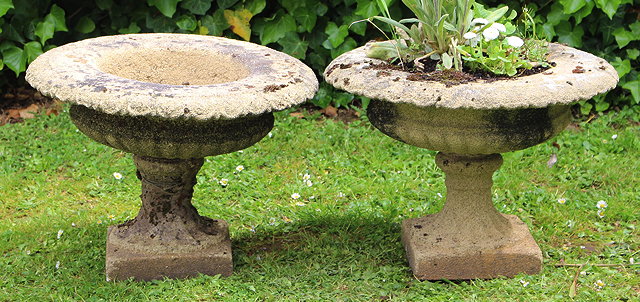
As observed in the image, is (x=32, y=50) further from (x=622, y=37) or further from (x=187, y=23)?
(x=622, y=37)

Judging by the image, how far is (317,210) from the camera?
4.66 metres

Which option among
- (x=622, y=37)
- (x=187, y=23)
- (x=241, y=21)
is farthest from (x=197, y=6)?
(x=622, y=37)

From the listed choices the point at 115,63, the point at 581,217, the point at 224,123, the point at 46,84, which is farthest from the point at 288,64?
the point at 581,217

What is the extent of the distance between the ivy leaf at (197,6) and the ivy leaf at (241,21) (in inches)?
5.2

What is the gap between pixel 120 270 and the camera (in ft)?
12.4

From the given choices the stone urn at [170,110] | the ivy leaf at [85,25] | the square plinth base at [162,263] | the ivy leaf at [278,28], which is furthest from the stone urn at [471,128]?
the ivy leaf at [85,25]

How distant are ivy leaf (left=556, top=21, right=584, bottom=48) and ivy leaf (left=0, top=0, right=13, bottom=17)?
353cm

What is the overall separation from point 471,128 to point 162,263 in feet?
4.85

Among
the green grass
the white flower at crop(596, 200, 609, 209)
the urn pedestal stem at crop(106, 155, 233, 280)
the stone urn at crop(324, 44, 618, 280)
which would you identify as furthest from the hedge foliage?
the urn pedestal stem at crop(106, 155, 233, 280)

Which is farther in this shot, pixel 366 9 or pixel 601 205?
pixel 366 9

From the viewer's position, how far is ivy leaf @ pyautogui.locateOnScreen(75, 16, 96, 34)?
A: 5.94m

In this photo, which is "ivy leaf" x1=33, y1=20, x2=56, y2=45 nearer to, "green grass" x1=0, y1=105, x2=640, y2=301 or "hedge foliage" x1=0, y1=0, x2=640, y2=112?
"hedge foliage" x1=0, y1=0, x2=640, y2=112

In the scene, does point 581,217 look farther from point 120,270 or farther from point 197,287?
point 120,270

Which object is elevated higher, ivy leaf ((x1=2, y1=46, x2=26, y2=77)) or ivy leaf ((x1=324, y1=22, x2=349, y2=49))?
ivy leaf ((x1=324, y1=22, x2=349, y2=49))
